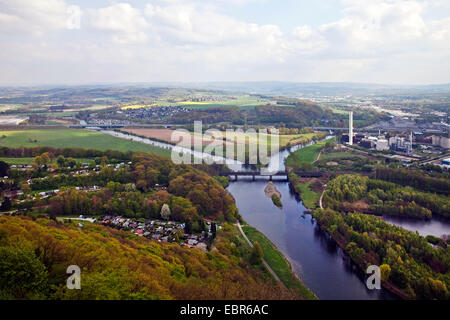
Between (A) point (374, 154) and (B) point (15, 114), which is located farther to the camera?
(B) point (15, 114)

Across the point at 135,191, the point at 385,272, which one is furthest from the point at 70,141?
the point at 385,272

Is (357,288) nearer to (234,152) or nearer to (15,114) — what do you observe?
(234,152)

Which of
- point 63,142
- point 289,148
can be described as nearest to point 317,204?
point 289,148

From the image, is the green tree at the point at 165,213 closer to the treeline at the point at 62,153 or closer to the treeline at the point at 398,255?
the treeline at the point at 398,255

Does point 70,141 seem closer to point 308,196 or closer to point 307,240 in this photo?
point 308,196

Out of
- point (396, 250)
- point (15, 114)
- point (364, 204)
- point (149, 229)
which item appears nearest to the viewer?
point (396, 250)

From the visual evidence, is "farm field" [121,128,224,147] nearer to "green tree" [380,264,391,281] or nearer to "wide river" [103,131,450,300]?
"wide river" [103,131,450,300]
